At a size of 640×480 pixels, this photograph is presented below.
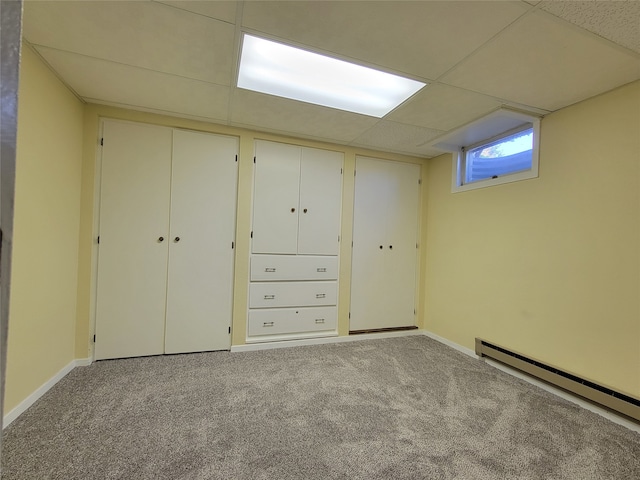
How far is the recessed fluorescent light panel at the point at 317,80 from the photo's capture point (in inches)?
70.5

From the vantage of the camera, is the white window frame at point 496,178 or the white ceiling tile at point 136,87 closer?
the white ceiling tile at point 136,87

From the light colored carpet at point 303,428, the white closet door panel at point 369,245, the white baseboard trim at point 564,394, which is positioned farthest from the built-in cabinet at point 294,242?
the white baseboard trim at point 564,394

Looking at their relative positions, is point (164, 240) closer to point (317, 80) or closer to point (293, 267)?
point (293, 267)

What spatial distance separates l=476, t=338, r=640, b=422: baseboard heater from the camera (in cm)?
175

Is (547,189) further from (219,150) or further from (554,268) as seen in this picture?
(219,150)

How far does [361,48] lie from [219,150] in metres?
1.69

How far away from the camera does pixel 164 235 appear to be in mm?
2596

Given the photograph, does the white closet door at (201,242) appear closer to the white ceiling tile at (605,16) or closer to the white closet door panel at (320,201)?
the white closet door panel at (320,201)

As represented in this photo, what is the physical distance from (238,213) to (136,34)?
1541mm

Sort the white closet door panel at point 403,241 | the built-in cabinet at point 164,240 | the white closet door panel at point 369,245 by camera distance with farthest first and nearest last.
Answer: the white closet door panel at point 403,241 < the white closet door panel at point 369,245 < the built-in cabinet at point 164,240

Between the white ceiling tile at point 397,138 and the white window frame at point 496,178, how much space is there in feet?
1.20

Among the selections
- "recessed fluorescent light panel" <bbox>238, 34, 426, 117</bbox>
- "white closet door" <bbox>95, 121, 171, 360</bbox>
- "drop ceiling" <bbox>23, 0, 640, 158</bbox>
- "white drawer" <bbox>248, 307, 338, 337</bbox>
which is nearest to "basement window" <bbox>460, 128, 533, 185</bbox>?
"drop ceiling" <bbox>23, 0, 640, 158</bbox>

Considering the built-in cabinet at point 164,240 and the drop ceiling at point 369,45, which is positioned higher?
the drop ceiling at point 369,45

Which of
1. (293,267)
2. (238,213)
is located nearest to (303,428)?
(293,267)
